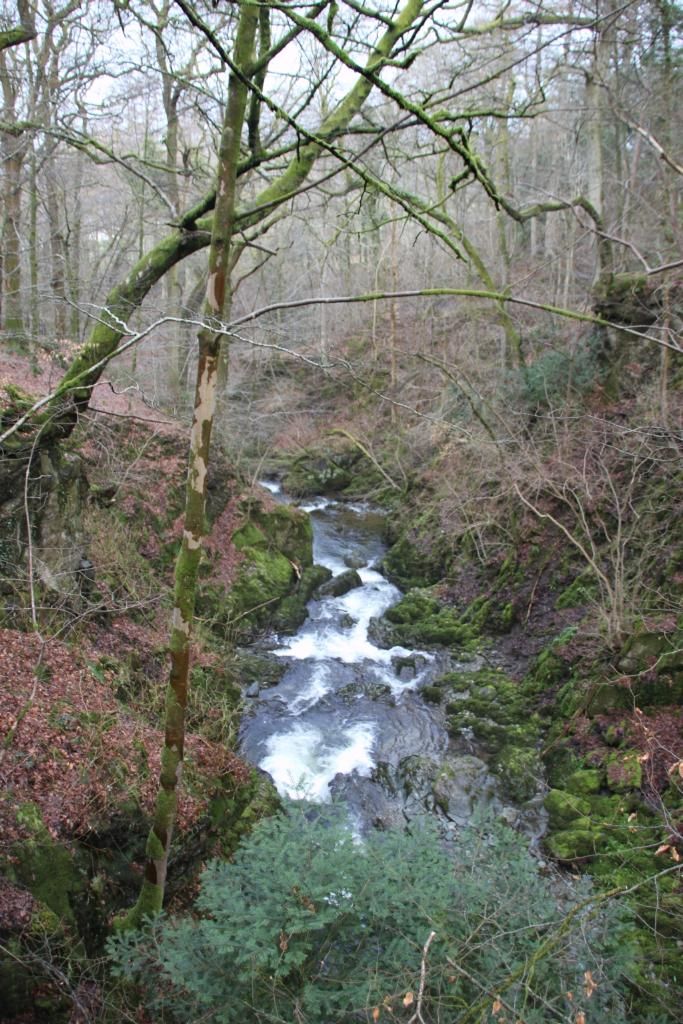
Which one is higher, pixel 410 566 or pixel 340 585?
pixel 410 566

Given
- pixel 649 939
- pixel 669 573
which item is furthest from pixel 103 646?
pixel 669 573

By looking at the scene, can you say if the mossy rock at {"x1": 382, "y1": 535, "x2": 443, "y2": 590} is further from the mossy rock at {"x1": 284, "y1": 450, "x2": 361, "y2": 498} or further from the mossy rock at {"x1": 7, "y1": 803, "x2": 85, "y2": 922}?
the mossy rock at {"x1": 7, "y1": 803, "x2": 85, "y2": 922}

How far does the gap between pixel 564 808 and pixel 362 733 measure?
2779 mm

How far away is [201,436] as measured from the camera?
3527 mm

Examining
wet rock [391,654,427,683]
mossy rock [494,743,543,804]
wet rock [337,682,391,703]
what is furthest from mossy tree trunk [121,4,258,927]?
wet rock [391,654,427,683]

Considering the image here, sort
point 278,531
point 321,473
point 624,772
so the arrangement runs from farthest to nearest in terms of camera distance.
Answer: point 321,473 < point 278,531 < point 624,772

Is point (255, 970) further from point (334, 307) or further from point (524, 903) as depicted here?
point (334, 307)

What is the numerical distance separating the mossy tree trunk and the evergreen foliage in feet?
2.20

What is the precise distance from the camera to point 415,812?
7.30m

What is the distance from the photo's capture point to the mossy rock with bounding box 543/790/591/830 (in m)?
6.84

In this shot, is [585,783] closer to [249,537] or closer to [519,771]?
[519,771]

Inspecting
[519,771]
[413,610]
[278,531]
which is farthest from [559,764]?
[278,531]

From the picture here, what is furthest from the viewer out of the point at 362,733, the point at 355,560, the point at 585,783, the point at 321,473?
the point at 321,473

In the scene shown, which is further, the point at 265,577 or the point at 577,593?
the point at 265,577
